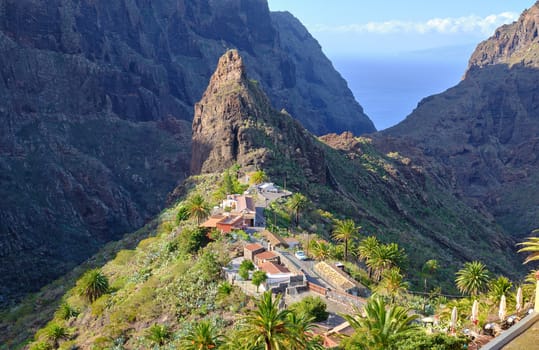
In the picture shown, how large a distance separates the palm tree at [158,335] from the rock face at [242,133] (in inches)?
2418

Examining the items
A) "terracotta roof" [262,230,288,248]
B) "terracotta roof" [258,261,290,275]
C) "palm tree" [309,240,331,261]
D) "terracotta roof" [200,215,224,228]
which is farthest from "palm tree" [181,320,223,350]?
"terracotta roof" [200,215,224,228]

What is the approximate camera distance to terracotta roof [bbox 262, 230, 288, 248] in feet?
233

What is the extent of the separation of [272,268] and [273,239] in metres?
12.1

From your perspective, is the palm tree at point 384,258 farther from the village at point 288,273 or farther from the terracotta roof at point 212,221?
the terracotta roof at point 212,221

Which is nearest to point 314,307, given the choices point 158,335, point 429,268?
point 158,335

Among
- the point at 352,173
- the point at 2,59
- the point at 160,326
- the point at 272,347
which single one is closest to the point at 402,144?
the point at 352,173

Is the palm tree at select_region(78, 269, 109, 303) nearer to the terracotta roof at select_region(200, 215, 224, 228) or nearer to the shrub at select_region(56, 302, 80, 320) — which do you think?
the shrub at select_region(56, 302, 80, 320)

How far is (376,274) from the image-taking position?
7106 cm

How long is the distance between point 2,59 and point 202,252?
129528 millimetres

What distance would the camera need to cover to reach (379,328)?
110ft

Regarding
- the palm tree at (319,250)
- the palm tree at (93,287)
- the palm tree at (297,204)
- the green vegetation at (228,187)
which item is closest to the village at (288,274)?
the palm tree at (319,250)

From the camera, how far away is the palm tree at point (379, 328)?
3275 cm

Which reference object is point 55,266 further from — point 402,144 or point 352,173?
point 402,144

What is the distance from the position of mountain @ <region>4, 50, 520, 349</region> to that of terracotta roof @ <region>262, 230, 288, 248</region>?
5314mm
